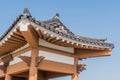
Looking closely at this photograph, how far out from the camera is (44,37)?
5.84m

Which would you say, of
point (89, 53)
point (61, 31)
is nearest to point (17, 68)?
point (61, 31)

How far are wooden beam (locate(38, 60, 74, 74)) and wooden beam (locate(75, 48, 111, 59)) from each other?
51cm

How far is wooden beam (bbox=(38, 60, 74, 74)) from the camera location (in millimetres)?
5875

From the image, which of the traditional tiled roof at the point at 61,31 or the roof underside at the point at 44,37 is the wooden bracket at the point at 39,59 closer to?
the roof underside at the point at 44,37

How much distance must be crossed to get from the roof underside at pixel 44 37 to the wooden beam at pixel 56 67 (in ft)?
1.96

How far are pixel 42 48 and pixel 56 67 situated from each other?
70cm

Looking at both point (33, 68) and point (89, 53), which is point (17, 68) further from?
point (89, 53)

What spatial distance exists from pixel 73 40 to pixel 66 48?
71 centimetres

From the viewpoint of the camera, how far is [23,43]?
618 cm

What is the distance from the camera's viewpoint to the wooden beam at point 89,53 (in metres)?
6.48

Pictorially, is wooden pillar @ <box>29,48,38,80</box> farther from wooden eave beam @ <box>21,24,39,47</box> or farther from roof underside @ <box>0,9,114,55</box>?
roof underside @ <box>0,9,114,55</box>

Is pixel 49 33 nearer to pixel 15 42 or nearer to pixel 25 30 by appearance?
pixel 25 30

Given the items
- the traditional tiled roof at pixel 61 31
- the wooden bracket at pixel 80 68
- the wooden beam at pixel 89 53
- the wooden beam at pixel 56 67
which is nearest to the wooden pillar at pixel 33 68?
the wooden beam at pixel 56 67

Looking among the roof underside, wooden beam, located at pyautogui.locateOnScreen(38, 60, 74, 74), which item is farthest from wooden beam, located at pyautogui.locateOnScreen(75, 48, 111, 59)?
wooden beam, located at pyautogui.locateOnScreen(38, 60, 74, 74)
